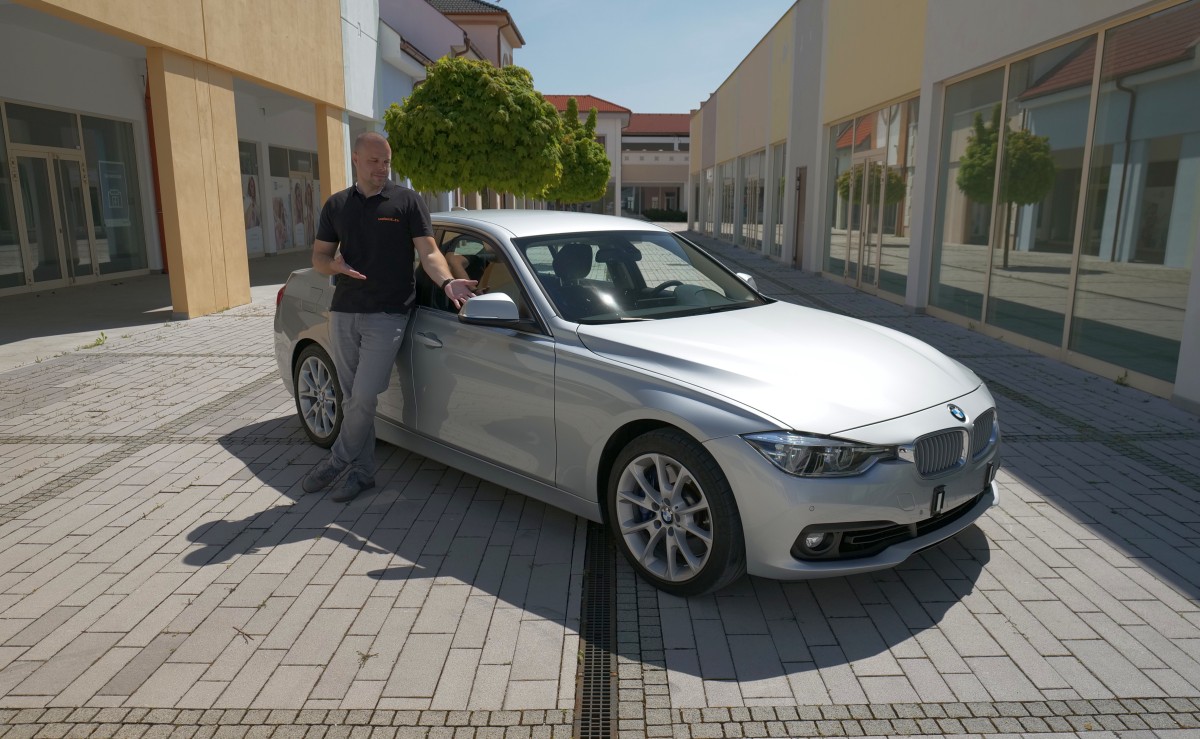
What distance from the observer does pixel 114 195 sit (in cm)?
1714

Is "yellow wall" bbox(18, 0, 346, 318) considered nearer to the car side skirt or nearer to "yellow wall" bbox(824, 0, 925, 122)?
the car side skirt

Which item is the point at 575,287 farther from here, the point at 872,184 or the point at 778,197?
the point at 778,197

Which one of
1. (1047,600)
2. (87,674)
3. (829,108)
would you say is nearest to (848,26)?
(829,108)

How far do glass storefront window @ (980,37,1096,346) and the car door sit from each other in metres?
6.99

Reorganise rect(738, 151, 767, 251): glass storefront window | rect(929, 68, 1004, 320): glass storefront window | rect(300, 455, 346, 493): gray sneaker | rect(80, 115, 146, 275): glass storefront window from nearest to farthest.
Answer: rect(300, 455, 346, 493): gray sneaker → rect(929, 68, 1004, 320): glass storefront window → rect(80, 115, 146, 275): glass storefront window → rect(738, 151, 767, 251): glass storefront window

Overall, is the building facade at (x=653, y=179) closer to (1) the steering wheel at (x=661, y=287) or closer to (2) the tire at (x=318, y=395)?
(2) the tire at (x=318, y=395)

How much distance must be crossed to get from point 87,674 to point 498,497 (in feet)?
7.55

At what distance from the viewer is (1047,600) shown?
3818 millimetres

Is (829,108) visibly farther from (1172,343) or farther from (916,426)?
(916,426)

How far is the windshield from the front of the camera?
4.41 metres

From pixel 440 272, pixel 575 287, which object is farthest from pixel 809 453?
pixel 440 272

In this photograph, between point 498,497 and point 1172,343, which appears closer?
point 498,497

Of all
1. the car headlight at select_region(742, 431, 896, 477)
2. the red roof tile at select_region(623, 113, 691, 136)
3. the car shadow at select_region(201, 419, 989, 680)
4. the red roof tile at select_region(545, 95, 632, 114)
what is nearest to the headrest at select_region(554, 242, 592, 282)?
the car shadow at select_region(201, 419, 989, 680)

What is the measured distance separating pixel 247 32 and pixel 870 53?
10632 millimetres
